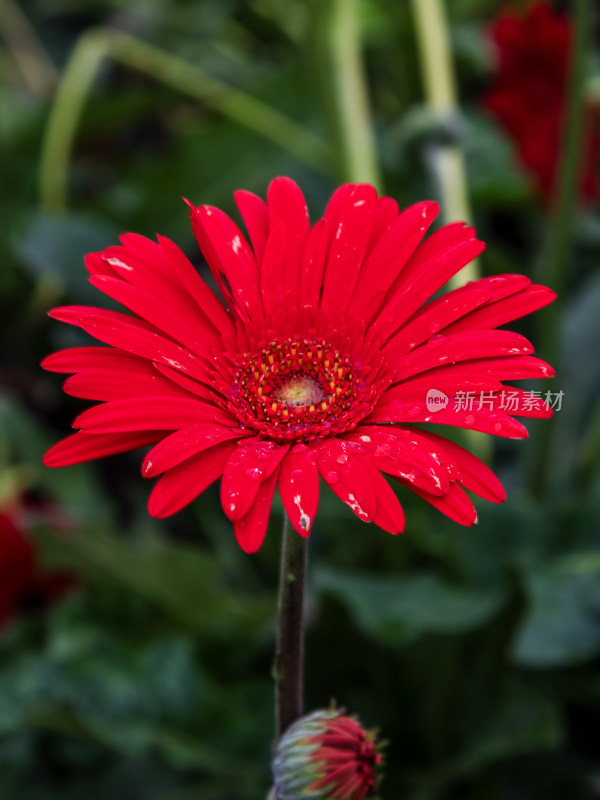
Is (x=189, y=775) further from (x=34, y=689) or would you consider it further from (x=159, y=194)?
(x=159, y=194)

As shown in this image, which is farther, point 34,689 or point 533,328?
point 533,328

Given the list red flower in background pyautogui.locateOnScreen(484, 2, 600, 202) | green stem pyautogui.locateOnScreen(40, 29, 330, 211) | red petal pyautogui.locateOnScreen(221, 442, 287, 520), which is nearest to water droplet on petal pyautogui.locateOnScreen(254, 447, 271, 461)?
red petal pyautogui.locateOnScreen(221, 442, 287, 520)

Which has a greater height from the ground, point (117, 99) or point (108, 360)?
point (117, 99)

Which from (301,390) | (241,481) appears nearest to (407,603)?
(301,390)

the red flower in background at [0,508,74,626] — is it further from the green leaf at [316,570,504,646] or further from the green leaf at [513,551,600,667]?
the green leaf at [513,551,600,667]

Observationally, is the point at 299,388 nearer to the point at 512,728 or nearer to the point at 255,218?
the point at 255,218

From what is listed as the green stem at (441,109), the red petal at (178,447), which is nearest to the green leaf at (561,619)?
the green stem at (441,109)

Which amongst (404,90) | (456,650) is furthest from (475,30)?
(456,650)
